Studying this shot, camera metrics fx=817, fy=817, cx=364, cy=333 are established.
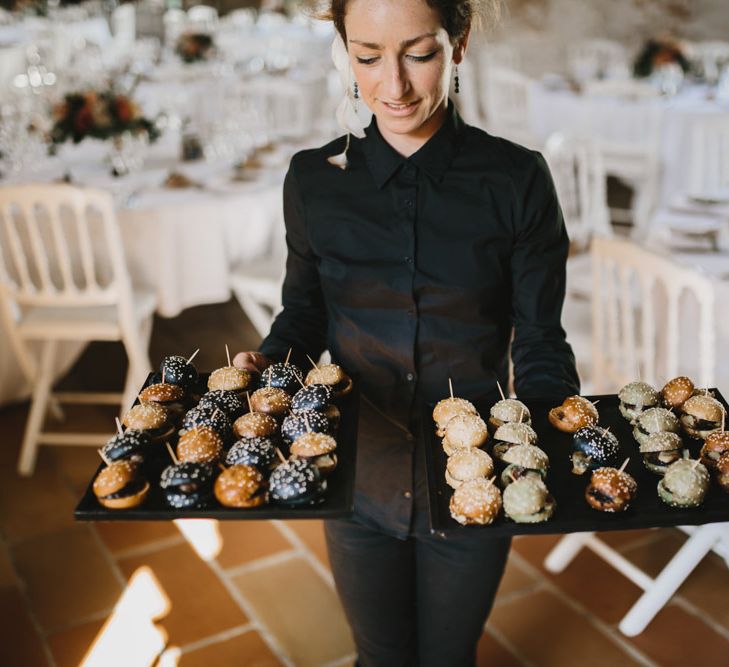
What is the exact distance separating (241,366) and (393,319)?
0.29 meters

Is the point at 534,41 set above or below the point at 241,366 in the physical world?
below

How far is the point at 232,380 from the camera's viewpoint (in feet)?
4.73

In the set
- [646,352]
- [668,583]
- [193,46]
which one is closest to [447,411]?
[646,352]

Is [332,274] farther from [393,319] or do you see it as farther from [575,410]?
[575,410]

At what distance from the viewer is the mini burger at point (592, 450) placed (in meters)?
1.26

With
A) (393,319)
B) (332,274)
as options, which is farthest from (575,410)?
(332,274)

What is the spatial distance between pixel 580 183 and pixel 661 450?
2.82m

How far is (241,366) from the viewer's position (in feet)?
4.91

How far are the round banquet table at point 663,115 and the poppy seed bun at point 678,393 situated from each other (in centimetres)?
335

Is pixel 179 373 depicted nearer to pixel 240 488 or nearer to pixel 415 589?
pixel 240 488

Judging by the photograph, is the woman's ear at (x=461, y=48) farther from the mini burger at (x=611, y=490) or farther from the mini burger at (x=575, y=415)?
the mini burger at (x=611, y=490)

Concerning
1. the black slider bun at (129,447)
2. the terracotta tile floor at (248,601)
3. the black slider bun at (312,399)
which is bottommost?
the terracotta tile floor at (248,601)

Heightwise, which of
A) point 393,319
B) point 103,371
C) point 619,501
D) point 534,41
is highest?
point 393,319

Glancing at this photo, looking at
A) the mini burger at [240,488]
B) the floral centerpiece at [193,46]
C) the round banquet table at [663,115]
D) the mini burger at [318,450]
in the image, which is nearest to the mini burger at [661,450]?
the mini burger at [318,450]
